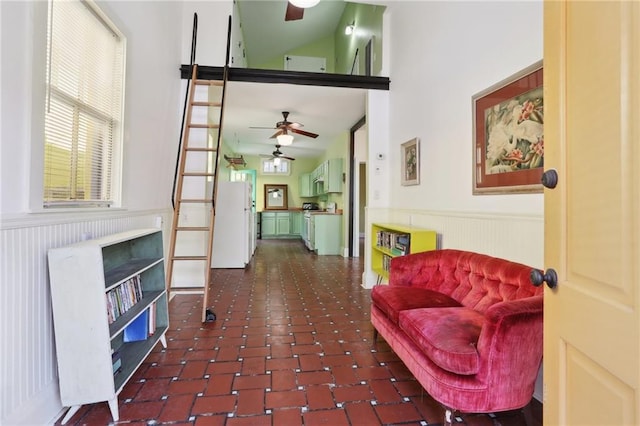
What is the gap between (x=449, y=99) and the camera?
2.77m

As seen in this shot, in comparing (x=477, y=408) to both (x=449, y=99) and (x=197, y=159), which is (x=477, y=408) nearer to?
(x=449, y=99)

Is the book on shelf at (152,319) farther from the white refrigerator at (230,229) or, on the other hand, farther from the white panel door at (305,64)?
the white panel door at (305,64)

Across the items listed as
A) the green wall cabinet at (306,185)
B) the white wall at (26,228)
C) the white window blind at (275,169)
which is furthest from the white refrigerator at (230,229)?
the white window blind at (275,169)

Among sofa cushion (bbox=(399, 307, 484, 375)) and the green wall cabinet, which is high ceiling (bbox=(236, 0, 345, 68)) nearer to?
the green wall cabinet

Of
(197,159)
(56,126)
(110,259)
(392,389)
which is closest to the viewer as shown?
(56,126)

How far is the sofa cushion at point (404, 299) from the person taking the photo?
80.0 inches

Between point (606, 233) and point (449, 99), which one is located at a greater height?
point (449, 99)

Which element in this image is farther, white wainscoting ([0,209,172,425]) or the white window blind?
the white window blind

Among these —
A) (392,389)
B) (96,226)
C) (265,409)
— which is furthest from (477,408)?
(96,226)

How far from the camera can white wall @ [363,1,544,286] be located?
1956mm

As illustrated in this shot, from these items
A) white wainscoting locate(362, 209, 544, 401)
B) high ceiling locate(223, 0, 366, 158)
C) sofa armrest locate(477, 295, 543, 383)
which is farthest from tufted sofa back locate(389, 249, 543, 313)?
high ceiling locate(223, 0, 366, 158)

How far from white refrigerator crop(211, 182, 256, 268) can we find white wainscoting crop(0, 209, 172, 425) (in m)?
3.57

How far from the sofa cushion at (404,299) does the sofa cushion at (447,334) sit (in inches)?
4.3

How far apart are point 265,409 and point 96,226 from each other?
1.53 m
